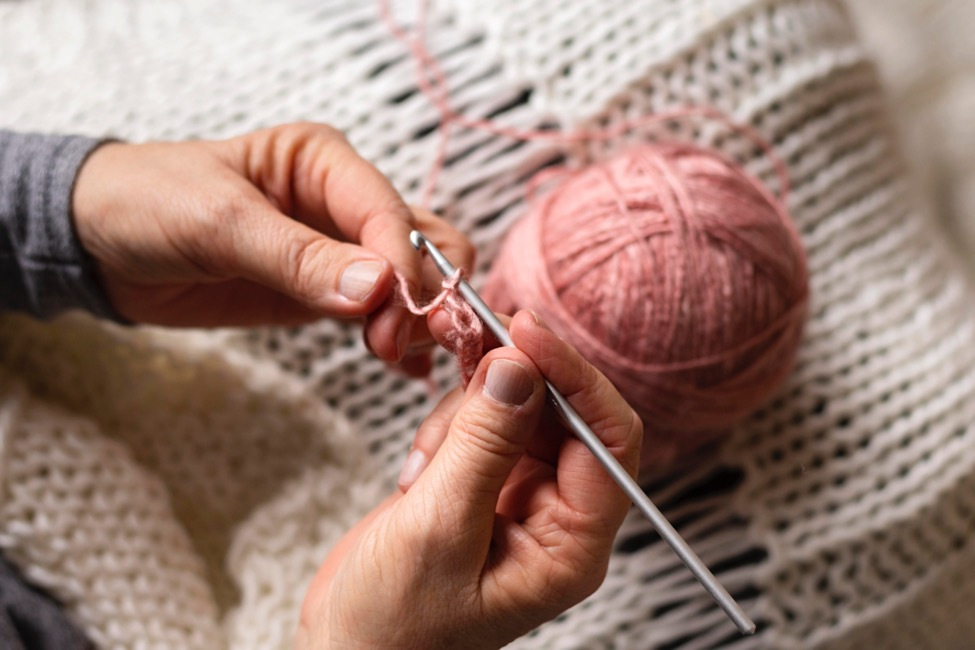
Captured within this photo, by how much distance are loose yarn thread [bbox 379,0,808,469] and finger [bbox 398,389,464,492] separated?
0.17m

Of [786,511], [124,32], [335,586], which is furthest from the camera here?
[124,32]

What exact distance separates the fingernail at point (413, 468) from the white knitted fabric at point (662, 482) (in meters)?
0.27

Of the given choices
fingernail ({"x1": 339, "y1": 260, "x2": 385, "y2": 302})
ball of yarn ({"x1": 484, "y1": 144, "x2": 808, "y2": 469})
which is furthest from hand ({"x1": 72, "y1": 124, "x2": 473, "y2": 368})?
ball of yarn ({"x1": 484, "y1": 144, "x2": 808, "y2": 469})

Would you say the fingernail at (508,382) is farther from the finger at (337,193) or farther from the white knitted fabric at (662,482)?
the white knitted fabric at (662,482)

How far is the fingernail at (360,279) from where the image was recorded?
21.9 inches

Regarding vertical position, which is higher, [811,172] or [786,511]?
[811,172]

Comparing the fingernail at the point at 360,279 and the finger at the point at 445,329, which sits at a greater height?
the fingernail at the point at 360,279

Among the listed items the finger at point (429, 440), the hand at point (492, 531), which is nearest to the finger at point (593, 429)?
the hand at point (492, 531)

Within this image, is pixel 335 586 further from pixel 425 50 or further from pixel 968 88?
pixel 968 88

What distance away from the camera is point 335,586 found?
57 centimetres

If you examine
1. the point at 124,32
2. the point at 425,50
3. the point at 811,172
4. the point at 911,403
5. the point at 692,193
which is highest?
the point at 124,32

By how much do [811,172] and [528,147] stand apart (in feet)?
1.07

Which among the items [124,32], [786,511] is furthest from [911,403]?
[124,32]

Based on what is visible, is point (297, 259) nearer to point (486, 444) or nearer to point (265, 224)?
point (265, 224)
